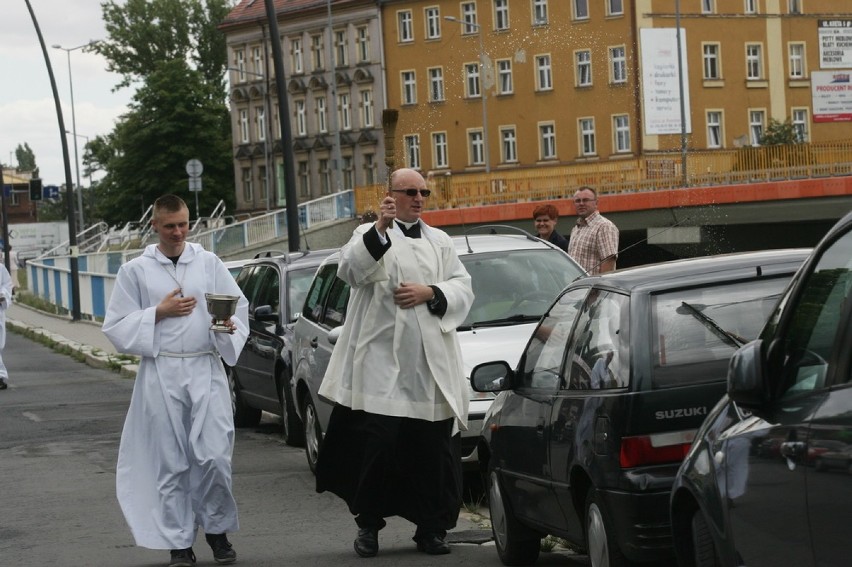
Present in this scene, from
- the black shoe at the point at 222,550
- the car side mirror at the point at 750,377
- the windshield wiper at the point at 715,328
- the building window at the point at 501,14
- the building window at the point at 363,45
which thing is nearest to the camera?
the car side mirror at the point at 750,377

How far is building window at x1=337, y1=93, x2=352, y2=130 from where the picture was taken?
311ft

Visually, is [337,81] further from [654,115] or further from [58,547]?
[58,547]

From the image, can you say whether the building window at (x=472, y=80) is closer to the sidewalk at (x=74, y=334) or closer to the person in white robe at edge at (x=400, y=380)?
the sidewalk at (x=74, y=334)

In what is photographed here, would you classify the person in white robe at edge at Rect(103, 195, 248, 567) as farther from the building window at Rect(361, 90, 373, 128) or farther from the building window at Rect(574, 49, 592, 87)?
the building window at Rect(361, 90, 373, 128)

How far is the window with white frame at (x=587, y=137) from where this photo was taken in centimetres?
8581

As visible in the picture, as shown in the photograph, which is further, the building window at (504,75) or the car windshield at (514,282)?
the building window at (504,75)

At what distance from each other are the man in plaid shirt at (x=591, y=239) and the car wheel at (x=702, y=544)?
27.8ft

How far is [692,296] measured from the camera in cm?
700

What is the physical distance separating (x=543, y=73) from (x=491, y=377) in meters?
80.3

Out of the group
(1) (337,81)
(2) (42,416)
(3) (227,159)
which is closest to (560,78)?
(1) (337,81)

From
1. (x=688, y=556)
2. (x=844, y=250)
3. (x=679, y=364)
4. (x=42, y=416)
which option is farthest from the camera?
(x=42, y=416)

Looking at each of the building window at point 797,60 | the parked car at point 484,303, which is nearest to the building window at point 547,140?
the building window at point 797,60

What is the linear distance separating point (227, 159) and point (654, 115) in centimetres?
4257

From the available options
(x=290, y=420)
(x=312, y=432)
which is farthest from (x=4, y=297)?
(x=312, y=432)
